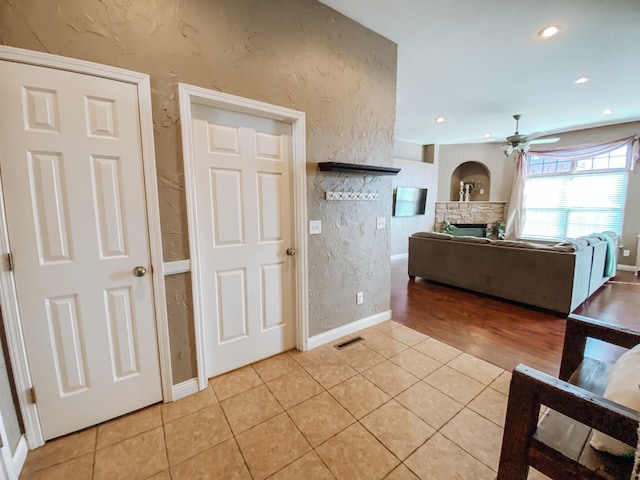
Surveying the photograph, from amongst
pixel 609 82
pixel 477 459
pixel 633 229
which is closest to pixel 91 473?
pixel 477 459

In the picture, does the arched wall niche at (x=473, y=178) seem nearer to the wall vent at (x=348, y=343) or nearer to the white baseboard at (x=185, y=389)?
the wall vent at (x=348, y=343)

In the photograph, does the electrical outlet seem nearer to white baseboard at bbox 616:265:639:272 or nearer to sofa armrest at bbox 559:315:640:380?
sofa armrest at bbox 559:315:640:380

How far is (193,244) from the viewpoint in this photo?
1.80 m

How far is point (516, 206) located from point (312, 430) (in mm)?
7348

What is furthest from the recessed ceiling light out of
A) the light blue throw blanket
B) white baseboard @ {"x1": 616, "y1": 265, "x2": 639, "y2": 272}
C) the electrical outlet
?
white baseboard @ {"x1": 616, "y1": 265, "x2": 639, "y2": 272}

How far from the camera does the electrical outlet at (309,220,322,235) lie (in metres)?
2.34

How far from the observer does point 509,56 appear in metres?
2.91

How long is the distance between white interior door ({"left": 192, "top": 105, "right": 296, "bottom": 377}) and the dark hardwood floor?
1607mm

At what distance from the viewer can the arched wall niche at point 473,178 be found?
24.6 ft

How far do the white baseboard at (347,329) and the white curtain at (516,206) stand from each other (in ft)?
18.5

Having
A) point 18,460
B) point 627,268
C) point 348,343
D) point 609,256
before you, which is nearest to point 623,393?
point 348,343

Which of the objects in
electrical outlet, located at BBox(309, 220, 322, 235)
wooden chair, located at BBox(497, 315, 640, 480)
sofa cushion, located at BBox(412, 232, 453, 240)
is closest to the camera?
wooden chair, located at BBox(497, 315, 640, 480)

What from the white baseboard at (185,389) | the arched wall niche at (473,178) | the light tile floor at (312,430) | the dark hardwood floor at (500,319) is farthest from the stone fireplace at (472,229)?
the white baseboard at (185,389)

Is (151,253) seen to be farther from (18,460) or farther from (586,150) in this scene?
(586,150)
